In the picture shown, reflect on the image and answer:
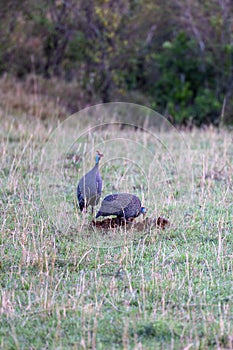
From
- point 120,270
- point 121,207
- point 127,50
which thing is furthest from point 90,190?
point 127,50

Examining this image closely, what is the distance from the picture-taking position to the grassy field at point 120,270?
3490 mm

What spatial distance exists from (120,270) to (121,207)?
3.09 ft

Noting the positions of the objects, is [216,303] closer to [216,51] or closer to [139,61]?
[216,51]

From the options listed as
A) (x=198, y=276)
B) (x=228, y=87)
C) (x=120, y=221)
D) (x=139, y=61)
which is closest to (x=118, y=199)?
(x=120, y=221)

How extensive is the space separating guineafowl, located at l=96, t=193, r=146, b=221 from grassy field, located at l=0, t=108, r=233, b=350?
8.0 inches

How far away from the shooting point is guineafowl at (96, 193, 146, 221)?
5.31 meters

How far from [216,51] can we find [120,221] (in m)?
9.10

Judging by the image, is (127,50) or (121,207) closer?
(121,207)

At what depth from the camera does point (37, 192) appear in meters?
6.68

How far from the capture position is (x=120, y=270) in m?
4.45

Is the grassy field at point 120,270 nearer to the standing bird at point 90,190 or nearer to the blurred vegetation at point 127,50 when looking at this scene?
the standing bird at point 90,190

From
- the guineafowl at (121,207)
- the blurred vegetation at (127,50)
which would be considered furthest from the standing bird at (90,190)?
the blurred vegetation at (127,50)

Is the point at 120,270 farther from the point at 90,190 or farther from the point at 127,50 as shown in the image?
the point at 127,50

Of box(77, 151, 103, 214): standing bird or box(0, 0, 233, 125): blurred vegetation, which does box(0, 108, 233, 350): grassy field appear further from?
box(0, 0, 233, 125): blurred vegetation
